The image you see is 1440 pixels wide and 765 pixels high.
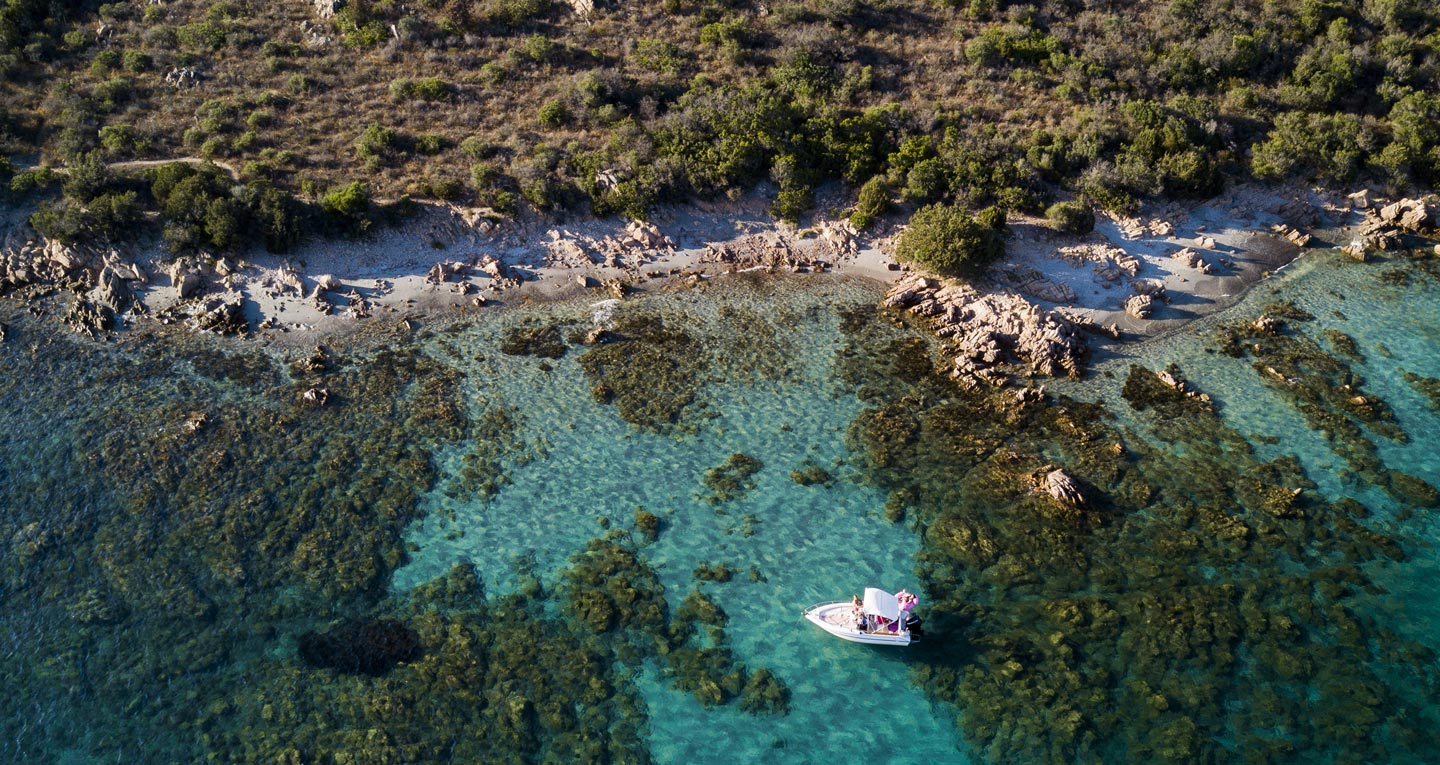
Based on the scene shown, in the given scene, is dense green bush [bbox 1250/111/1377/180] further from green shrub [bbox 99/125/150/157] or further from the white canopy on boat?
green shrub [bbox 99/125/150/157]

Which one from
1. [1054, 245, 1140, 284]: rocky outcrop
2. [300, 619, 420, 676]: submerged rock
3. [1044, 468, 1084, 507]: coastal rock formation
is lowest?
[300, 619, 420, 676]: submerged rock

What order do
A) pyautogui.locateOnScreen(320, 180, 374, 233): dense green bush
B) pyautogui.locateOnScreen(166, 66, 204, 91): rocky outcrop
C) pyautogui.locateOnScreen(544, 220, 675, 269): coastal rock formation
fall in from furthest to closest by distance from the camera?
pyautogui.locateOnScreen(166, 66, 204, 91): rocky outcrop
pyautogui.locateOnScreen(544, 220, 675, 269): coastal rock formation
pyautogui.locateOnScreen(320, 180, 374, 233): dense green bush

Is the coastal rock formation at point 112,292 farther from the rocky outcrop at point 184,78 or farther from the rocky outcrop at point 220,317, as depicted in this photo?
the rocky outcrop at point 184,78

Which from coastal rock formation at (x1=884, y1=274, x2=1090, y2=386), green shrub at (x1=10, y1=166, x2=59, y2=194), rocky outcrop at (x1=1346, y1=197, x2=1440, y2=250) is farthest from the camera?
rocky outcrop at (x1=1346, y1=197, x2=1440, y2=250)

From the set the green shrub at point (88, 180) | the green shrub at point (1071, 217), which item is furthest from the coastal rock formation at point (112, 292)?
the green shrub at point (1071, 217)

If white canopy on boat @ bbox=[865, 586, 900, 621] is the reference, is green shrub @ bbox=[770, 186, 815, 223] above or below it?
above

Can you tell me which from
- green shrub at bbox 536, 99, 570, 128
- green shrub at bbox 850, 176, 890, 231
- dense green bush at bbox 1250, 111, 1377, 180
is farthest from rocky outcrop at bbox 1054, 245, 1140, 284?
green shrub at bbox 536, 99, 570, 128

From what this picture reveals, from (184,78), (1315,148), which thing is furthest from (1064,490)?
(184,78)

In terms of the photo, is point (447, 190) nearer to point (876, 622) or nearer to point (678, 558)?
point (678, 558)
